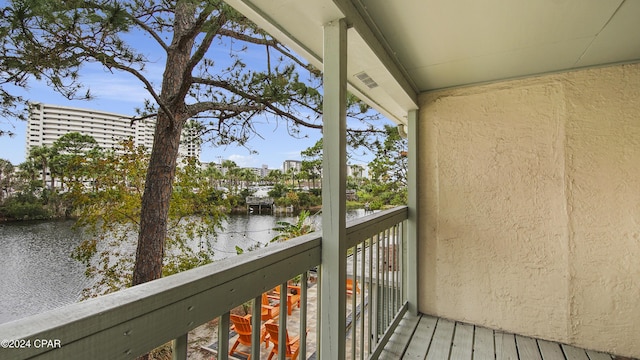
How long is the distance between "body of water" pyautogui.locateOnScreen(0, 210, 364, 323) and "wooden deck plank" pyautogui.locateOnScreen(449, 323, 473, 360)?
124 inches

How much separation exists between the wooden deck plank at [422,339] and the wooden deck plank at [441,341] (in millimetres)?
33

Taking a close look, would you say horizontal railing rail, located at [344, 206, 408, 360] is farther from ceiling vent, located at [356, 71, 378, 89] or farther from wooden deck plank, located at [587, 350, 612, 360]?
wooden deck plank, located at [587, 350, 612, 360]

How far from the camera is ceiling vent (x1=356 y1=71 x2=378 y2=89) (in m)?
2.07

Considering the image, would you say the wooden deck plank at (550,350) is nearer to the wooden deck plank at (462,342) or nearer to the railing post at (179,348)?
the wooden deck plank at (462,342)

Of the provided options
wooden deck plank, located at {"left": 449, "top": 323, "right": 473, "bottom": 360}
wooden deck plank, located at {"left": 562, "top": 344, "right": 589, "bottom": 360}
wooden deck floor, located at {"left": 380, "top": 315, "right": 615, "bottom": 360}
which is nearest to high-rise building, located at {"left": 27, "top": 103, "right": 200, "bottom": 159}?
wooden deck floor, located at {"left": 380, "top": 315, "right": 615, "bottom": 360}

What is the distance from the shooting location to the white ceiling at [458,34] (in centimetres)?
141

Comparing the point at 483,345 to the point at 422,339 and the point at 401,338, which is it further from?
the point at 401,338

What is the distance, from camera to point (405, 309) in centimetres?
275

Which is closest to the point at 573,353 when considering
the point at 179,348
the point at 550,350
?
the point at 550,350

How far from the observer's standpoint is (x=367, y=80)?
2.18 meters

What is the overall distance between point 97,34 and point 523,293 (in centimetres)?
443

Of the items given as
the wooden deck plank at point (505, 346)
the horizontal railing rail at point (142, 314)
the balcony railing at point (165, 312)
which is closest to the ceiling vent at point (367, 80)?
the balcony railing at point (165, 312)

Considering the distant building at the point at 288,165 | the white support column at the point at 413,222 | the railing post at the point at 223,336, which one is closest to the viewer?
the railing post at the point at 223,336

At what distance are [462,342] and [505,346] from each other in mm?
311
